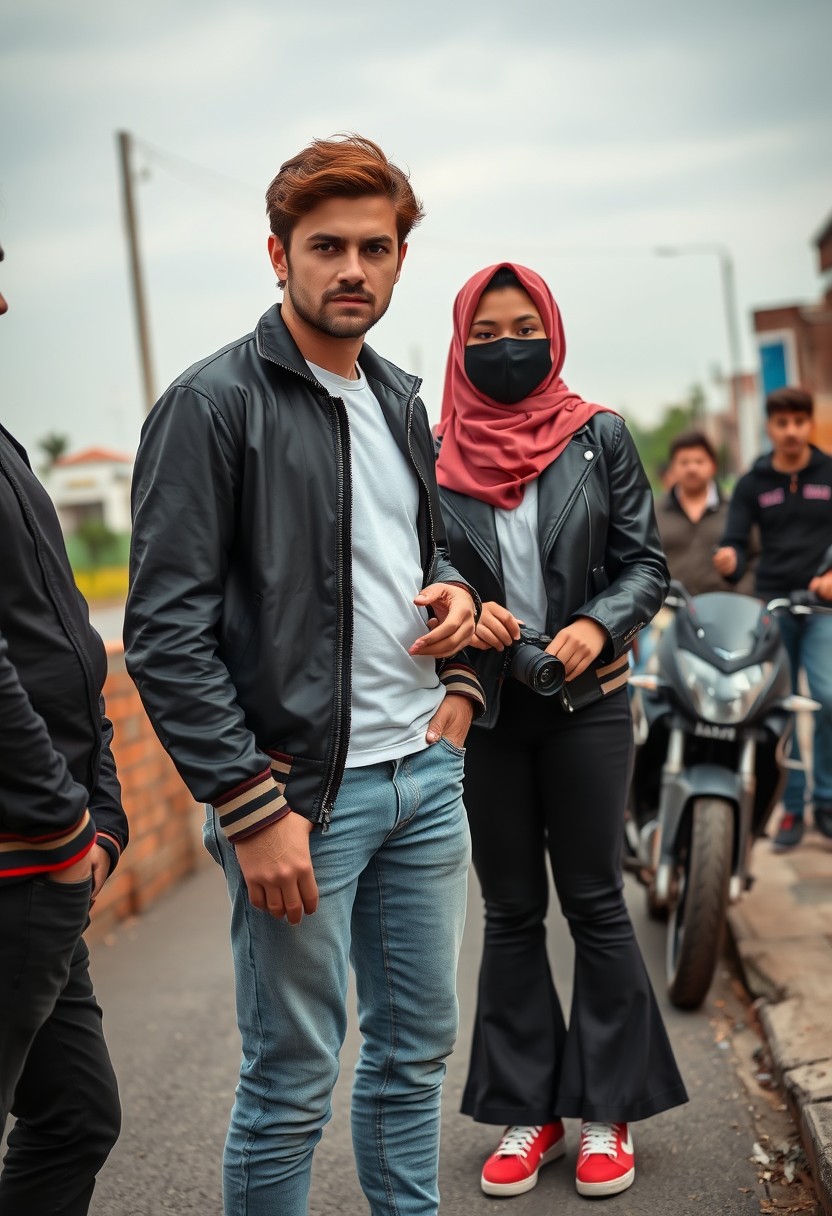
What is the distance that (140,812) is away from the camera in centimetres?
610

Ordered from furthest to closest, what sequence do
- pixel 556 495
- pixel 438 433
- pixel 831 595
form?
pixel 831 595 < pixel 438 433 < pixel 556 495

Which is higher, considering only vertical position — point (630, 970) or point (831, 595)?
point (831, 595)

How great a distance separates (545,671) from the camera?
9.56ft

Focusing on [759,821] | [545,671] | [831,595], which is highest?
[545,671]

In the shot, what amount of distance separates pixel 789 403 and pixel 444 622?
4.13 metres

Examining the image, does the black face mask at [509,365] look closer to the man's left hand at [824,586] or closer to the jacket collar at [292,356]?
the jacket collar at [292,356]

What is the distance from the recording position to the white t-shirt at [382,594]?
2408 mm

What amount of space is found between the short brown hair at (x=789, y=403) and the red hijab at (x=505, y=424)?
301cm

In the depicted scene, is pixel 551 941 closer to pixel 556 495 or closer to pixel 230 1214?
pixel 556 495

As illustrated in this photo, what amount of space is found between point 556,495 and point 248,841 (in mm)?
Result: 1345

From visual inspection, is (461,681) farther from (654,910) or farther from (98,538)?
(98,538)

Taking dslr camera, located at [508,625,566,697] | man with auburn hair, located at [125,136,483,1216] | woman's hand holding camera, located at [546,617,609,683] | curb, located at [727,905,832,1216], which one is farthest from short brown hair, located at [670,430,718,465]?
man with auburn hair, located at [125,136,483,1216]

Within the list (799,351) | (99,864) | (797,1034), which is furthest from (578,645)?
(799,351)

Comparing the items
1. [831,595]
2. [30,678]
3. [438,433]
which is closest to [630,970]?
[438,433]
